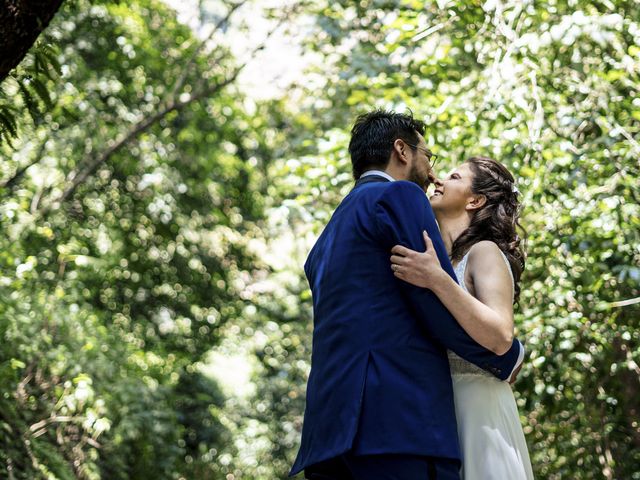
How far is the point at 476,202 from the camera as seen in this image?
2688 mm

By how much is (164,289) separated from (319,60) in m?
3.48

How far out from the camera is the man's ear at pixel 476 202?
268cm

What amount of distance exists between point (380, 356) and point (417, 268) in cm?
23

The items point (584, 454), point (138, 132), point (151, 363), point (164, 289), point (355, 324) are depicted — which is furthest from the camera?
point (164, 289)

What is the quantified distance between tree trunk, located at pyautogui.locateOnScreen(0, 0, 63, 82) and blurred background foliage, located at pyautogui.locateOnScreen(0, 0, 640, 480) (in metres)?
0.45

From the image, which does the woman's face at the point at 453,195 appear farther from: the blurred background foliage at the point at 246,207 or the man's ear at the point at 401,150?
the blurred background foliage at the point at 246,207

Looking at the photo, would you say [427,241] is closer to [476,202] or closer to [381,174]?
[381,174]

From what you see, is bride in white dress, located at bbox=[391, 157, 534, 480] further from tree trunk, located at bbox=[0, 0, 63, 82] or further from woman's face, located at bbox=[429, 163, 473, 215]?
tree trunk, located at bbox=[0, 0, 63, 82]

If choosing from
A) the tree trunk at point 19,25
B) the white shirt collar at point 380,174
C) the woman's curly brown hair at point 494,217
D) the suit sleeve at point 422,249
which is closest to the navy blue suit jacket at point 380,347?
the suit sleeve at point 422,249

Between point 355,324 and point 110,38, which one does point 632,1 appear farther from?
point 110,38

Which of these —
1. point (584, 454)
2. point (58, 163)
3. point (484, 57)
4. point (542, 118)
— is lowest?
point (58, 163)

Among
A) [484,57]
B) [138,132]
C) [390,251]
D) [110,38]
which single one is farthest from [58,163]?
[390,251]

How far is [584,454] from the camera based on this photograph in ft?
18.5

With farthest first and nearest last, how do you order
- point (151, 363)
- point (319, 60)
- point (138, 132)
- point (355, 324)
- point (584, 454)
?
point (319, 60) < point (138, 132) < point (151, 363) < point (584, 454) < point (355, 324)
